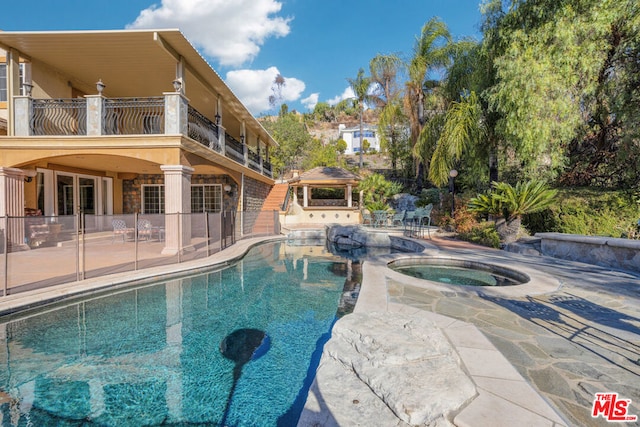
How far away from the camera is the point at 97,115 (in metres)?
8.84

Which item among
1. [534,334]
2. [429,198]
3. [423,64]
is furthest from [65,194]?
[423,64]

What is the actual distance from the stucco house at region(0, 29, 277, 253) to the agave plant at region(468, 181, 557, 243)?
31.9ft

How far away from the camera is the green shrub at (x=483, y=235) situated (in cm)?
1012

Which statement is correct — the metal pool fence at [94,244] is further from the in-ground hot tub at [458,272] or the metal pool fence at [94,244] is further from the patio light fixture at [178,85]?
the in-ground hot tub at [458,272]

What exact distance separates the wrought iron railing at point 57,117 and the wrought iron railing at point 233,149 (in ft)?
15.7

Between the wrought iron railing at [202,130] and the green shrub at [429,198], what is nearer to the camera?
the wrought iron railing at [202,130]

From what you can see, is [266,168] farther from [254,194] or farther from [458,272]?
[458,272]

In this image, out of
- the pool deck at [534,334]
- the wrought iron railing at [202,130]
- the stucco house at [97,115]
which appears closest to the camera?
the pool deck at [534,334]

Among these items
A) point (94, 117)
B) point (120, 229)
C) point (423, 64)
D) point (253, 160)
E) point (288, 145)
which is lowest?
point (120, 229)

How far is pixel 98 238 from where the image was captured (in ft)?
27.3

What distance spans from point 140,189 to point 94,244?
23.7 feet

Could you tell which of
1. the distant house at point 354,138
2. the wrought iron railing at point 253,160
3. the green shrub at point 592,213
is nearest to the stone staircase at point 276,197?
the wrought iron railing at point 253,160

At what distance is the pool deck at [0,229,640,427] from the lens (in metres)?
2.22

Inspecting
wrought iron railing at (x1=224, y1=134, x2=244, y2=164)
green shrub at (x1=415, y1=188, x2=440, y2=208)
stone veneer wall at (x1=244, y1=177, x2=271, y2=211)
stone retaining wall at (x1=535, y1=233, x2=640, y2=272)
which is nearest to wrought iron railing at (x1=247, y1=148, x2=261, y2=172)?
stone veneer wall at (x1=244, y1=177, x2=271, y2=211)
